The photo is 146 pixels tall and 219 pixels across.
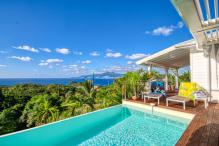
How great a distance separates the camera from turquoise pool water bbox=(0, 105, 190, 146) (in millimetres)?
5129

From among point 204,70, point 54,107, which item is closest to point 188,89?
point 204,70

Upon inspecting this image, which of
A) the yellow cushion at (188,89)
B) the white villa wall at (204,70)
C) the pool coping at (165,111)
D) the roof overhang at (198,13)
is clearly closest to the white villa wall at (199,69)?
the white villa wall at (204,70)

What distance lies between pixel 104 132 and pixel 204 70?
683 centimetres

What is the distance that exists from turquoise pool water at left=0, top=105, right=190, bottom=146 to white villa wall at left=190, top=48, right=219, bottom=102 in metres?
2.93

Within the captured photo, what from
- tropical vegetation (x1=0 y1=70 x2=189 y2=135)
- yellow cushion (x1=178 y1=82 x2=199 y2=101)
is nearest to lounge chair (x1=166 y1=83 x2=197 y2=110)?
yellow cushion (x1=178 y1=82 x2=199 y2=101)

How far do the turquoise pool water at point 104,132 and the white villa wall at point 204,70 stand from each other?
293cm

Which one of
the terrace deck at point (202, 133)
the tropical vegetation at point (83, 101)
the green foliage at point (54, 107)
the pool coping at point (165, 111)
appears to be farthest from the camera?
the tropical vegetation at point (83, 101)

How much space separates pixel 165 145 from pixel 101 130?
2.73 meters

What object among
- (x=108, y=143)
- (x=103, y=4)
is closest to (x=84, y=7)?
(x=103, y=4)

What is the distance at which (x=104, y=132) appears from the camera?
6156 millimetres

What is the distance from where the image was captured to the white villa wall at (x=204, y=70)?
780 cm

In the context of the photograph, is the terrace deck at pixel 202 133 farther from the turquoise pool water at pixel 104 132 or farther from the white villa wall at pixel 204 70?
the white villa wall at pixel 204 70

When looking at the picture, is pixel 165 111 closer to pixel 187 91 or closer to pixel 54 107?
pixel 187 91

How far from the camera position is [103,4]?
56.9ft
